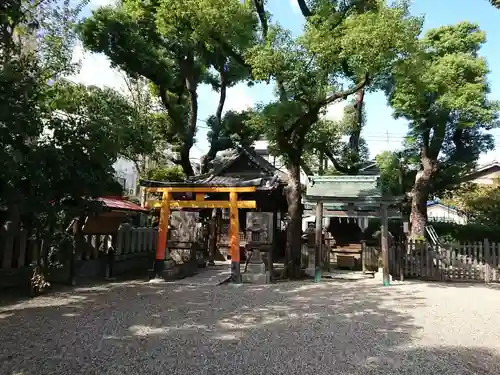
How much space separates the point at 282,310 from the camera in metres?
7.56

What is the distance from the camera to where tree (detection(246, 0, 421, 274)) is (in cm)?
948

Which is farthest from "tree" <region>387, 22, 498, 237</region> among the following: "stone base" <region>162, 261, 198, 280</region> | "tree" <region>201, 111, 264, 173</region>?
"stone base" <region>162, 261, 198, 280</region>

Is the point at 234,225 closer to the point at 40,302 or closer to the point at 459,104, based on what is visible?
the point at 40,302

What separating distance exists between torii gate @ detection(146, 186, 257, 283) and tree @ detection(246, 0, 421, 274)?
1.97 m

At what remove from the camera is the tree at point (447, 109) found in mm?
14977

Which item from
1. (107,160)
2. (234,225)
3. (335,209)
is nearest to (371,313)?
(234,225)

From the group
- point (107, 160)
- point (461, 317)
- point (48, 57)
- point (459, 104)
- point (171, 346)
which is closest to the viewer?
point (171, 346)

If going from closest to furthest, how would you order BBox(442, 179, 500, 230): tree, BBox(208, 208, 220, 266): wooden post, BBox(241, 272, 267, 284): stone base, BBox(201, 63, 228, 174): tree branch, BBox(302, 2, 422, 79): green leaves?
BBox(302, 2, 422, 79): green leaves < BBox(241, 272, 267, 284): stone base < BBox(208, 208, 220, 266): wooden post < BBox(201, 63, 228, 174): tree branch < BBox(442, 179, 500, 230): tree

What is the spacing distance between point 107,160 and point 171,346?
15.0 ft

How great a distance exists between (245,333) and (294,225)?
6.66 meters

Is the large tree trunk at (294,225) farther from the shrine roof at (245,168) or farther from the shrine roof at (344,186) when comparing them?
the shrine roof at (245,168)

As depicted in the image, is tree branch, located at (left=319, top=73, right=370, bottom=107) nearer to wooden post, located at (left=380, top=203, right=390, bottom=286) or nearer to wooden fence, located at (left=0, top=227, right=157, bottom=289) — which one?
wooden post, located at (left=380, top=203, right=390, bottom=286)

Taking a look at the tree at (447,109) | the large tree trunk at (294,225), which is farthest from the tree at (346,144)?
the large tree trunk at (294,225)

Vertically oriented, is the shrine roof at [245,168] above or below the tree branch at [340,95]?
below
